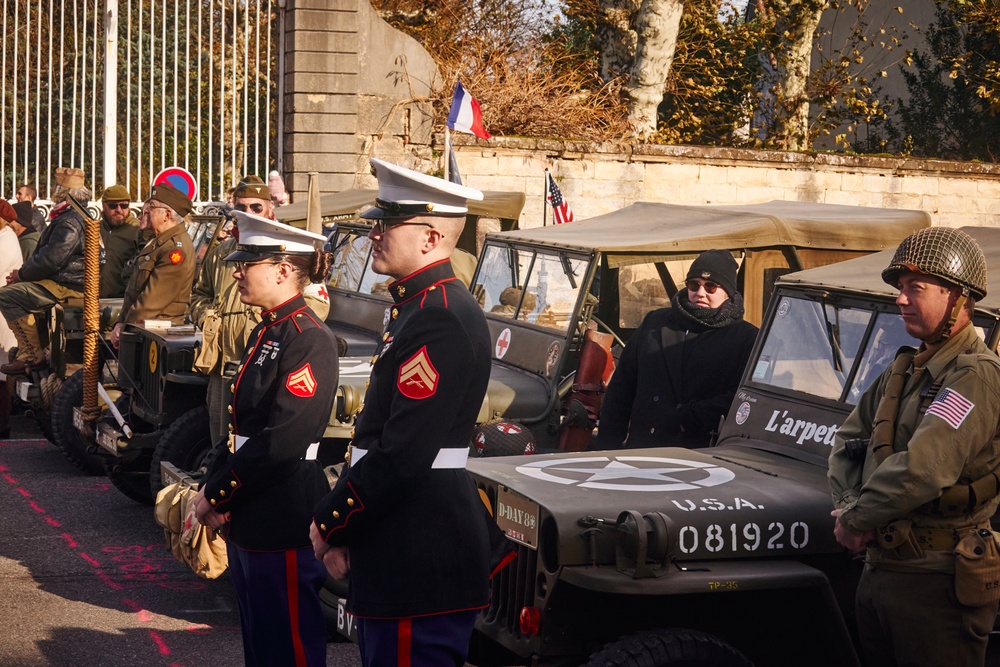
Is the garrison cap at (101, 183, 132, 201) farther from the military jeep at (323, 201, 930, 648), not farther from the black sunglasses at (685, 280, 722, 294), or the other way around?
the black sunglasses at (685, 280, 722, 294)

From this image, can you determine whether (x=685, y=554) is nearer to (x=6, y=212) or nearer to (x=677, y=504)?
(x=677, y=504)

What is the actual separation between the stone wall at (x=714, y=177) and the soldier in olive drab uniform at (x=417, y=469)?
10.5 meters

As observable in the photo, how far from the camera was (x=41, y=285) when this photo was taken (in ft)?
33.0

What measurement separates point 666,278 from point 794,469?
108 inches

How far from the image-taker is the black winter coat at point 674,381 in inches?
211

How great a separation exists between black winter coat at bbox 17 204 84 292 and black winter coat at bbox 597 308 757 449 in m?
5.80

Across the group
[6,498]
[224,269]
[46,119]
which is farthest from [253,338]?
[46,119]

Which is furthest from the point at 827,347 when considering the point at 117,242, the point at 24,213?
the point at 24,213

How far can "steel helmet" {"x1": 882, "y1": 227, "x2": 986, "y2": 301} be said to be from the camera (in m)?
3.59

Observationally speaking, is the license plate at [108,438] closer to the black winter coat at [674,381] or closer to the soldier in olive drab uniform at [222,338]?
the soldier in olive drab uniform at [222,338]

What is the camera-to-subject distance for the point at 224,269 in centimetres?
752

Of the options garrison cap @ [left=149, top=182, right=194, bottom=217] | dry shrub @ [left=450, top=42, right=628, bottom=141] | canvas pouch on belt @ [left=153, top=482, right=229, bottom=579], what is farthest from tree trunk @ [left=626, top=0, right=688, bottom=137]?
canvas pouch on belt @ [left=153, top=482, right=229, bottom=579]

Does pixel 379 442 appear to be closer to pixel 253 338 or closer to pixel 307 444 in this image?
pixel 307 444

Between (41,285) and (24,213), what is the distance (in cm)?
273
